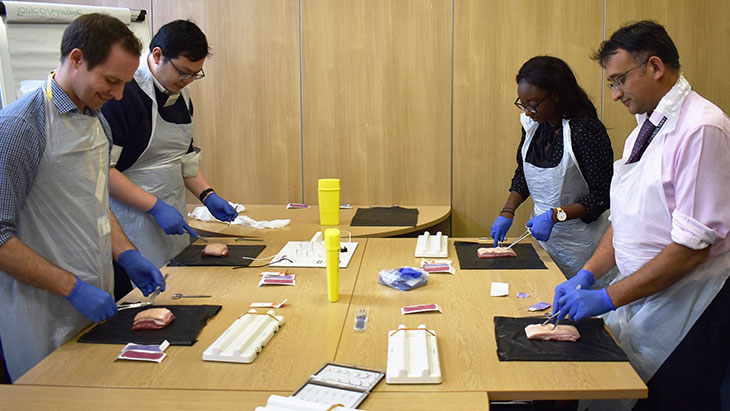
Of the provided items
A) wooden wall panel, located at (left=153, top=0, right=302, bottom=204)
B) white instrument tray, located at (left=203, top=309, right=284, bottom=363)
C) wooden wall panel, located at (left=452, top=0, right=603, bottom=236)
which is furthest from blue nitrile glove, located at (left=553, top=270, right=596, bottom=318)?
wooden wall panel, located at (left=153, top=0, right=302, bottom=204)

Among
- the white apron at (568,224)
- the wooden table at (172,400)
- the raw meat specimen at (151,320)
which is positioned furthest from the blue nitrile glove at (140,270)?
the white apron at (568,224)

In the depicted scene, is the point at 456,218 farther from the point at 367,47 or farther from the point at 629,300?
the point at 629,300

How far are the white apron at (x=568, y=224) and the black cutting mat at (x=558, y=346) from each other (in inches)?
37.5

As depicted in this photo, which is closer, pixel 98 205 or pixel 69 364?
pixel 69 364

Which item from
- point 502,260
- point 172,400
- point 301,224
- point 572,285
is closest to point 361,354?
point 172,400

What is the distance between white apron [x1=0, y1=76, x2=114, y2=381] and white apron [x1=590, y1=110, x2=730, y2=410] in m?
1.58

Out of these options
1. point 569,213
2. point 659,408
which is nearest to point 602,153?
point 569,213

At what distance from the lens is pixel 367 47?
388 centimetres

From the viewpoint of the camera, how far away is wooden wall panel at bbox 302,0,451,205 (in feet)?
12.6

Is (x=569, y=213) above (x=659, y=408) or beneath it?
above

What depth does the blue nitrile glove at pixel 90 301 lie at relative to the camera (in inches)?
68.3

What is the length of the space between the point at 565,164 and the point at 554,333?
3.72 feet

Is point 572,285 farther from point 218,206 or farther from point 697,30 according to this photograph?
point 697,30

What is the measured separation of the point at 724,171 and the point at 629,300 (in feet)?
1.39
